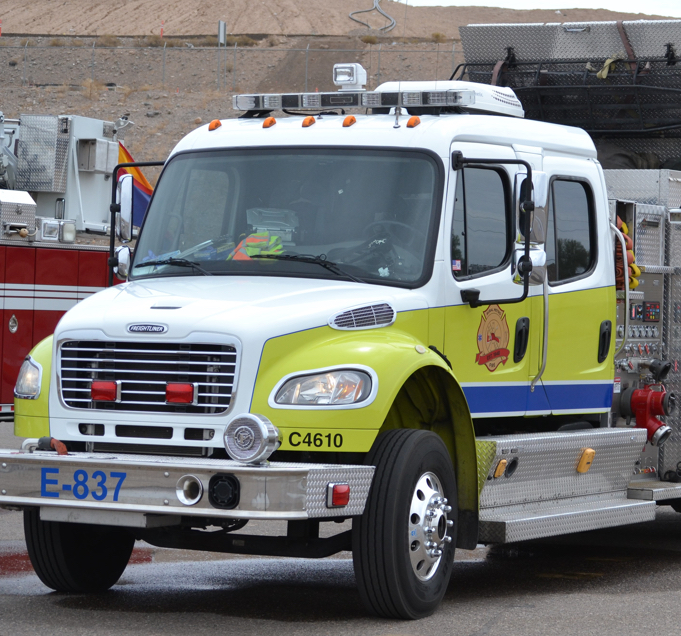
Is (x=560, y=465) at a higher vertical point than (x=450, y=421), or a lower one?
lower

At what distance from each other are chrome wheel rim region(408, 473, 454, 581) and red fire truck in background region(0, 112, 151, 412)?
3.35 metres

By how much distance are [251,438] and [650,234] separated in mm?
4310

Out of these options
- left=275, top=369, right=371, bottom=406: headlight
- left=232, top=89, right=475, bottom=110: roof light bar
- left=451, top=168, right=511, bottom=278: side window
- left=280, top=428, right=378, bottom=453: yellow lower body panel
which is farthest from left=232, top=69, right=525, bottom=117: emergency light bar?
left=280, top=428, right=378, bottom=453: yellow lower body panel

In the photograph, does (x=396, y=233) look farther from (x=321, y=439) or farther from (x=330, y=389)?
(x=321, y=439)

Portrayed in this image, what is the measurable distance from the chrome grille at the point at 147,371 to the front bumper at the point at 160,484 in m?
0.28

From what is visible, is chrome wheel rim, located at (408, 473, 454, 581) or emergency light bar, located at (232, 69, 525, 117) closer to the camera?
chrome wheel rim, located at (408, 473, 454, 581)

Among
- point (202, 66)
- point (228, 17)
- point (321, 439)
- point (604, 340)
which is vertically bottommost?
point (321, 439)

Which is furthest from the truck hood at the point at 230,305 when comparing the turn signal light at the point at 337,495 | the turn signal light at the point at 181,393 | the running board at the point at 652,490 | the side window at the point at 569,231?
the running board at the point at 652,490

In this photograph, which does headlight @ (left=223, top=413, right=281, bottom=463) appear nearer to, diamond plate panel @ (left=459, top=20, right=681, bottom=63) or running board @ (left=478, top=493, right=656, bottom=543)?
running board @ (left=478, top=493, right=656, bottom=543)

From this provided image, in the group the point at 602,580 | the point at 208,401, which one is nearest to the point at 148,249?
the point at 208,401

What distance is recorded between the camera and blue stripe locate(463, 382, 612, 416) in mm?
7318

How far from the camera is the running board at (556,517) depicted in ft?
23.0

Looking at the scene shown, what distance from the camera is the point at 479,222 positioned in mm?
7285

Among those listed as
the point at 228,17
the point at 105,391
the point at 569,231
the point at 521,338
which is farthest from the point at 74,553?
the point at 228,17
